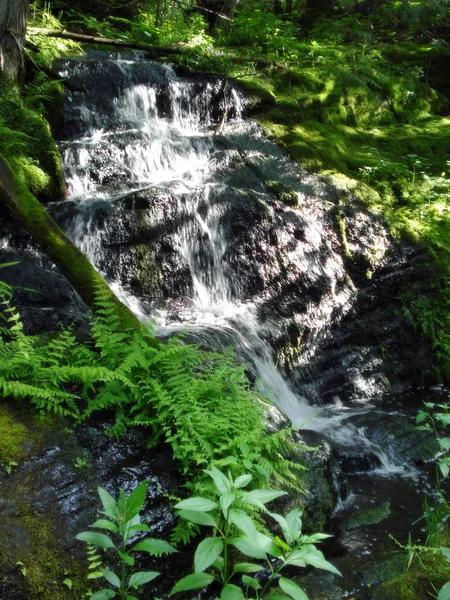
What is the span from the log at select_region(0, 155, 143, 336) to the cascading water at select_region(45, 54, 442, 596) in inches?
64.0

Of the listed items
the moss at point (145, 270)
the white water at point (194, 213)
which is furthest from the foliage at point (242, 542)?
the moss at point (145, 270)

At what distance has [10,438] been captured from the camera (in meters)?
3.26

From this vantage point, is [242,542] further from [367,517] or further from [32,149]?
[32,149]

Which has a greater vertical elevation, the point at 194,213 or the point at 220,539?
the point at 194,213

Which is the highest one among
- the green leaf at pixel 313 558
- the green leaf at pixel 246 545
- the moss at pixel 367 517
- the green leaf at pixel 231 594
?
the green leaf at pixel 246 545

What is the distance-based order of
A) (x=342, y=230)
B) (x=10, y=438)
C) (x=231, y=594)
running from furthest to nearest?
(x=342, y=230), (x=10, y=438), (x=231, y=594)

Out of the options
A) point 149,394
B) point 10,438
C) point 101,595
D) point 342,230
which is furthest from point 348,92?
point 101,595

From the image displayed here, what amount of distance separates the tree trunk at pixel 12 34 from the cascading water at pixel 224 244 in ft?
4.41

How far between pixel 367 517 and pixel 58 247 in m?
3.59

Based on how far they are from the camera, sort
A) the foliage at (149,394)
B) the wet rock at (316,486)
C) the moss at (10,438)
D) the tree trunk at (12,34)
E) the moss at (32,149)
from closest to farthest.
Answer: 1. the moss at (10,438)
2. the foliage at (149,394)
3. the wet rock at (316,486)
4. the moss at (32,149)
5. the tree trunk at (12,34)

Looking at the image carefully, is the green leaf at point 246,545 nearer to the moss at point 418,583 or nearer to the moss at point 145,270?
the moss at point 418,583

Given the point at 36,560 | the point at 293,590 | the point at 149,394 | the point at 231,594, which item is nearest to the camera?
the point at 293,590

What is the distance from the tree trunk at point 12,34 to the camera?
720cm

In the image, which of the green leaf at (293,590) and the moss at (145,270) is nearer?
the green leaf at (293,590)
